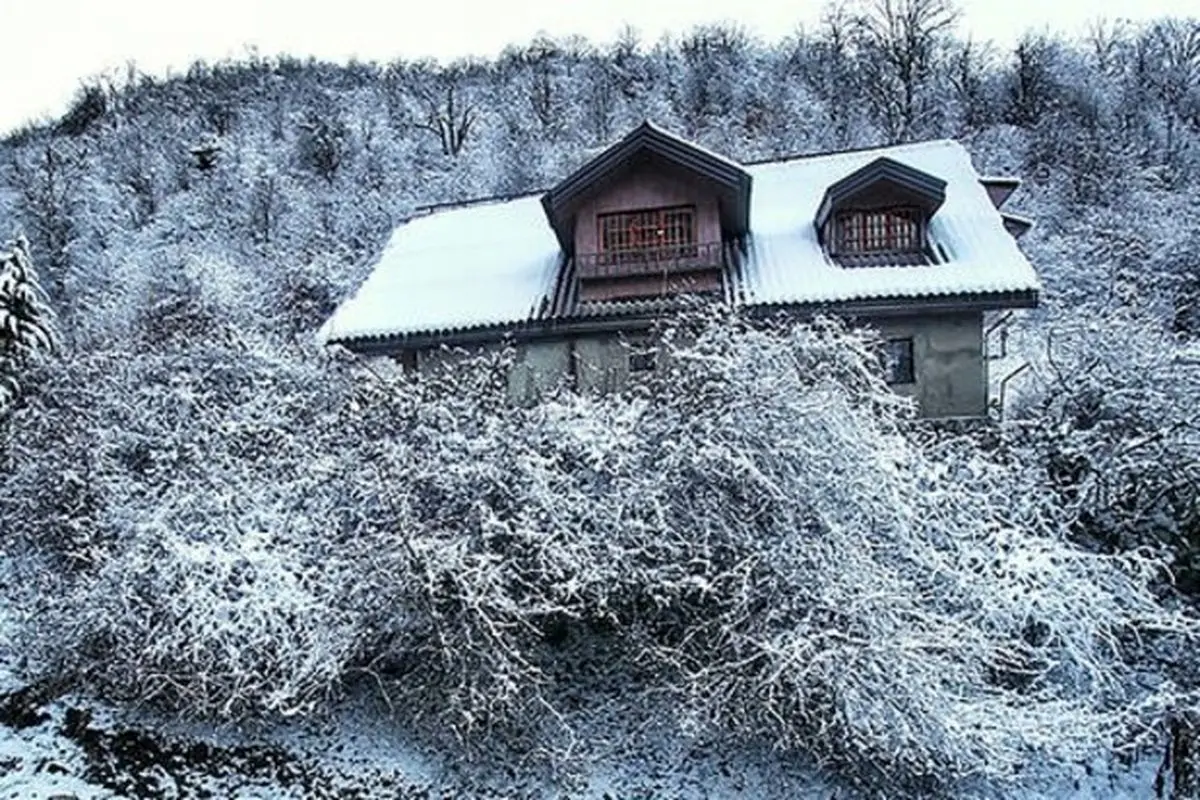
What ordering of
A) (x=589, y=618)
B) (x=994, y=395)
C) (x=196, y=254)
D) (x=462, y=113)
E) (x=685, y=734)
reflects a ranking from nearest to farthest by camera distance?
1. (x=685, y=734)
2. (x=589, y=618)
3. (x=994, y=395)
4. (x=196, y=254)
5. (x=462, y=113)

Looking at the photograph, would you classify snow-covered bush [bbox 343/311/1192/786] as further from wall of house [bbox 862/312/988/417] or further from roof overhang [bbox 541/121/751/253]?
roof overhang [bbox 541/121/751/253]

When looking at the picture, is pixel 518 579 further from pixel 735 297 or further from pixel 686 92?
pixel 686 92

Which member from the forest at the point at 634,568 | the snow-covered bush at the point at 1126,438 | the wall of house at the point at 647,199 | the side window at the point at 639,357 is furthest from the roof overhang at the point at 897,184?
the side window at the point at 639,357

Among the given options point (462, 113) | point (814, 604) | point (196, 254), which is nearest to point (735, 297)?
point (814, 604)

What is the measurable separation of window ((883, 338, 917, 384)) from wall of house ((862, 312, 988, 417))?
Answer: 0.27ft

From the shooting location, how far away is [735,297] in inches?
628

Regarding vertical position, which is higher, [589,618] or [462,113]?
[462,113]

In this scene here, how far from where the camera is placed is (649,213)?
56.6 ft

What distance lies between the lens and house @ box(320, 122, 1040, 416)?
1575 cm

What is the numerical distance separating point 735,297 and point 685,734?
7886 millimetres

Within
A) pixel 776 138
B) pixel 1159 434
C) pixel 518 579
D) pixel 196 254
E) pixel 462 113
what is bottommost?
pixel 518 579

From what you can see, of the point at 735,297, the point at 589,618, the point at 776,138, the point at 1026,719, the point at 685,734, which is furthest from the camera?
the point at 776,138

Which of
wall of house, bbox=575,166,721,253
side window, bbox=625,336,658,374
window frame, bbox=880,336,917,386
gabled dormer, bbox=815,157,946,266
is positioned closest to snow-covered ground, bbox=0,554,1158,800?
side window, bbox=625,336,658,374

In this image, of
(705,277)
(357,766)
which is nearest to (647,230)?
(705,277)
